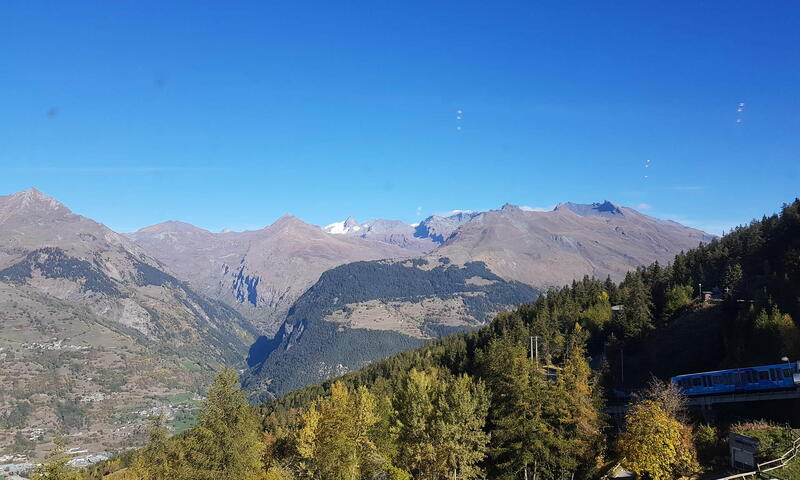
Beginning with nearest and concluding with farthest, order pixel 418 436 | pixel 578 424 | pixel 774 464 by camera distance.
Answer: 1. pixel 774 464
2. pixel 578 424
3. pixel 418 436

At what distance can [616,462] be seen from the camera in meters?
53.1

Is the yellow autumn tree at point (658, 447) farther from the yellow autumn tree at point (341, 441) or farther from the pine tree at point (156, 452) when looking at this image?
the pine tree at point (156, 452)

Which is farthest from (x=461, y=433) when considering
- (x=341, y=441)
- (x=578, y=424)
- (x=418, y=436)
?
(x=341, y=441)

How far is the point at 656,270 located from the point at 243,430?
143m

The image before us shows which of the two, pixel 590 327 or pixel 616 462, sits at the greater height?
pixel 590 327

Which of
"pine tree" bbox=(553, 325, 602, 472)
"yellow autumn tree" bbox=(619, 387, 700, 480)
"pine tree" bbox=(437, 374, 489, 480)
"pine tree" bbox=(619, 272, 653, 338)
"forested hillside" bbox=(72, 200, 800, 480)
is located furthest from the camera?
"pine tree" bbox=(619, 272, 653, 338)

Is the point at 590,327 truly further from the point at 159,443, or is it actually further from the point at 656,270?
the point at 159,443

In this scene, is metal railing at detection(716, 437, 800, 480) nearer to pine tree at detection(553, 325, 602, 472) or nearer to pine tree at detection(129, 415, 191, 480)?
pine tree at detection(553, 325, 602, 472)

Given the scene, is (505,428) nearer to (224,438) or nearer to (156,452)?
(224,438)

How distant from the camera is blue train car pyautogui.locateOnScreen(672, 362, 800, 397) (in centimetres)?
5562

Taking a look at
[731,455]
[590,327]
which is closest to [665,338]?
[590,327]

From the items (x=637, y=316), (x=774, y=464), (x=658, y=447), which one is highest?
(x=637, y=316)

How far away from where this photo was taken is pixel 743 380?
60.6 m

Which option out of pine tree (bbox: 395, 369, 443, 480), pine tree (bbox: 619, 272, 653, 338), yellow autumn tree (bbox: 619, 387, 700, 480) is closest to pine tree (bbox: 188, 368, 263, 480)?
pine tree (bbox: 395, 369, 443, 480)
